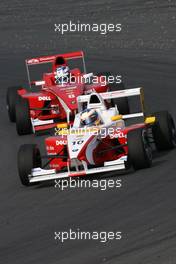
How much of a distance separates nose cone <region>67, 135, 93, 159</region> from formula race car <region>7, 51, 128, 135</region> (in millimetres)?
3785

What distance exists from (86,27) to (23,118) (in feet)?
38.5

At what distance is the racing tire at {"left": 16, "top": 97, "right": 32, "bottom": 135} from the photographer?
21.5 metres

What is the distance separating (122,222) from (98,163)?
3.27 meters

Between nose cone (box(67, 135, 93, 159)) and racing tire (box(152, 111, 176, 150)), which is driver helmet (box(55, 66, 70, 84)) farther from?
nose cone (box(67, 135, 93, 159))

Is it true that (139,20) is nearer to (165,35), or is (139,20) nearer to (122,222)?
(165,35)

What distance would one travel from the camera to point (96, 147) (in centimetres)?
1766

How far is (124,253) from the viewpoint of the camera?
13.1 meters

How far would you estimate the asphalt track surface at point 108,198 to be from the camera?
43.8 feet

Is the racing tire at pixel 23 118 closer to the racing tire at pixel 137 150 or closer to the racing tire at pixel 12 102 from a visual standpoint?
the racing tire at pixel 12 102

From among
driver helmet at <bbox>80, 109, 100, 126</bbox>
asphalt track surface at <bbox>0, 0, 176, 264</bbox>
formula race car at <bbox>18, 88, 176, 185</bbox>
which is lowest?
asphalt track surface at <bbox>0, 0, 176, 264</bbox>

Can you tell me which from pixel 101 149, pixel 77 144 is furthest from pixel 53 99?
pixel 77 144

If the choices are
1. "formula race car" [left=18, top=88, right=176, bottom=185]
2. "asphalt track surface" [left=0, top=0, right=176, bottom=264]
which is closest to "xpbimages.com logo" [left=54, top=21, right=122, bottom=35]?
"asphalt track surface" [left=0, top=0, right=176, bottom=264]

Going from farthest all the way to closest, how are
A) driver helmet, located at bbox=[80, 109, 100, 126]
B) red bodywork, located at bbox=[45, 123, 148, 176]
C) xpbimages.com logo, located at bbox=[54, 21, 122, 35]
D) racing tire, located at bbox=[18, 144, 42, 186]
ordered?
xpbimages.com logo, located at bbox=[54, 21, 122, 35]
driver helmet, located at bbox=[80, 109, 100, 126]
red bodywork, located at bbox=[45, 123, 148, 176]
racing tire, located at bbox=[18, 144, 42, 186]

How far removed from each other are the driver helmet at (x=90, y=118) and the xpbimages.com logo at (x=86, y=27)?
13598 mm
